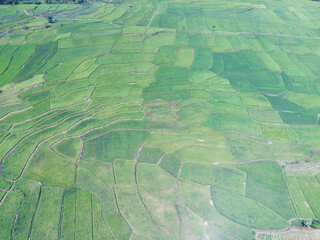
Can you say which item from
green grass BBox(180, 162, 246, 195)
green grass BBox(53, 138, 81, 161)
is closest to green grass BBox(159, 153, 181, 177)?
green grass BBox(180, 162, 246, 195)

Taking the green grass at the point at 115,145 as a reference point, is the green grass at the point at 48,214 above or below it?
below

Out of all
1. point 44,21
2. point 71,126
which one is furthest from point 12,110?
point 44,21

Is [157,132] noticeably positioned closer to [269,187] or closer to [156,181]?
[156,181]

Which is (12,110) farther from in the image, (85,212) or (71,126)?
(85,212)

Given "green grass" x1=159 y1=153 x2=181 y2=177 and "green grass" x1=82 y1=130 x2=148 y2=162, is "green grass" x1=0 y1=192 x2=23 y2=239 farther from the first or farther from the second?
"green grass" x1=159 y1=153 x2=181 y2=177

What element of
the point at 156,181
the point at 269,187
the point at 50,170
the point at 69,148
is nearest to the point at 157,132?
the point at 156,181

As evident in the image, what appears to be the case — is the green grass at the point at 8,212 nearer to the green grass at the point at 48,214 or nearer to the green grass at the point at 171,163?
the green grass at the point at 48,214

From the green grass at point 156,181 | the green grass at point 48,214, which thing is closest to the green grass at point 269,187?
the green grass at point 156,181

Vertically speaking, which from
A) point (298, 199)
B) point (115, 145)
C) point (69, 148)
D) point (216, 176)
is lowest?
point (298, 199)

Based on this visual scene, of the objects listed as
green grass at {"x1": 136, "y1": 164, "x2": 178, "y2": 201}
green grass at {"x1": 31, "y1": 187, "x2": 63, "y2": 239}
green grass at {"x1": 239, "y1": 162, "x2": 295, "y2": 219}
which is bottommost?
green grass at {"x1": 239, "y1": 162, "x2": 295, "y2": 219}
